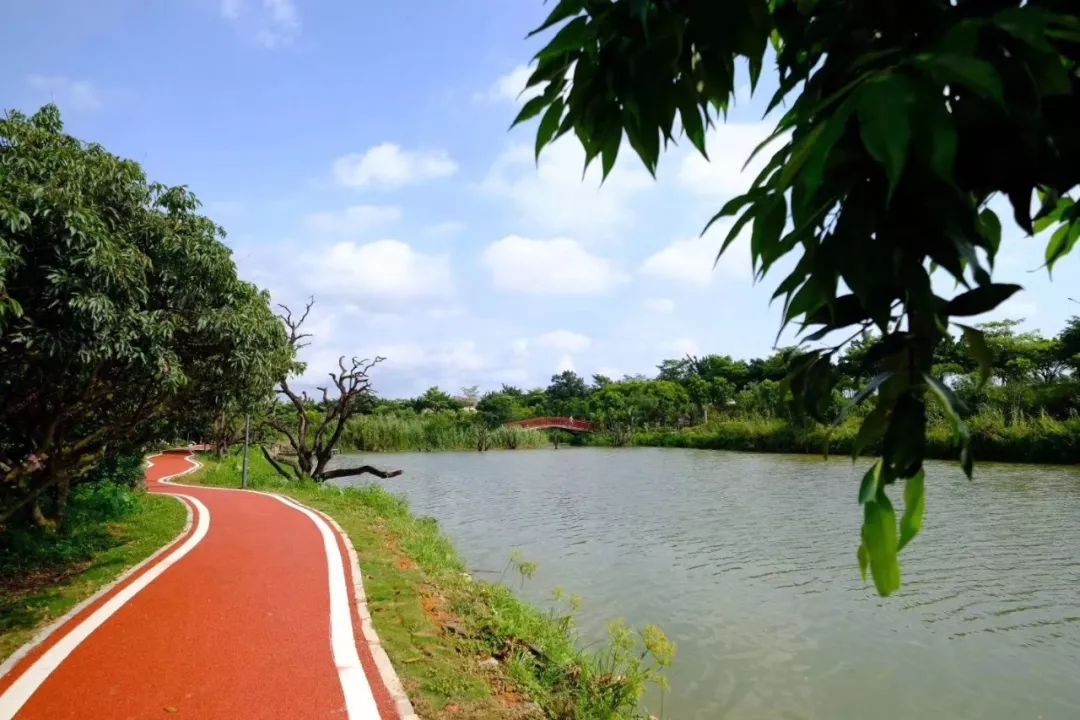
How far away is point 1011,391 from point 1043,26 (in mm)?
33610

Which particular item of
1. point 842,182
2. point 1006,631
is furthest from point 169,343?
point 1006,631

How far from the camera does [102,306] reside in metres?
5.54

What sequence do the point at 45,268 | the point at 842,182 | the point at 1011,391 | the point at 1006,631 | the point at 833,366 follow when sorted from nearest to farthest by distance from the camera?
1. the point at 842,182
2. the point at 833,366
3. the point at 45,268
4. the point at 1006,631
5. the point at 1011,391

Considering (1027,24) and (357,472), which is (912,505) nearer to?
(1027,24)

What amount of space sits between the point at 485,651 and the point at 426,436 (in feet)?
132

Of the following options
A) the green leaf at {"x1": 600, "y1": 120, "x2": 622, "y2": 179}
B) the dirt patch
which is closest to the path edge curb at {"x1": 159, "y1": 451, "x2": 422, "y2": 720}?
the dirt patch

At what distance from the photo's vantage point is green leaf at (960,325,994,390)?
34.0 inches

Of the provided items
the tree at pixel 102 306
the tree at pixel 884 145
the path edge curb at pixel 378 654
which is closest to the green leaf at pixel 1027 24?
the tree at pixel 884 145

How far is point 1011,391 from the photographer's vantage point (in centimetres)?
2833

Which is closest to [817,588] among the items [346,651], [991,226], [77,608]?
[346,651]

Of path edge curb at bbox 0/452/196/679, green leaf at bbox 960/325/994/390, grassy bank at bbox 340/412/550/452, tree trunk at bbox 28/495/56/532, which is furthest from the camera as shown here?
grassy bank at bbox 340/412/550/452

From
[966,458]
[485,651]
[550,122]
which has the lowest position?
[485,651]

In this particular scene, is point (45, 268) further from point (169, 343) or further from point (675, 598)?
point (675, 598)

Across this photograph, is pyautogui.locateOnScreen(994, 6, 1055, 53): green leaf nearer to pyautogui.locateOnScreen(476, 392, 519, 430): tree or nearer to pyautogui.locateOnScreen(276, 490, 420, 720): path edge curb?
pyautogui.locateOnScreen(276, 490, 420, 720): path edge curb
